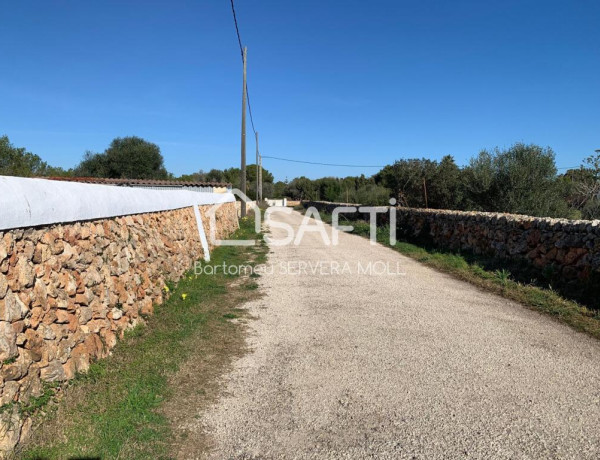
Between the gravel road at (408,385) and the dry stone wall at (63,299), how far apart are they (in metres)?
1.31

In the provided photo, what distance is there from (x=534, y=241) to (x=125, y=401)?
879cm

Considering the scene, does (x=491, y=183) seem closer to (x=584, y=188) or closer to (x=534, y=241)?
(x=584, y=188)

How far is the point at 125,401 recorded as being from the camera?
3.52 meters

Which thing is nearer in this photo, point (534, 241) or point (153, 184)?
point (534, 241)

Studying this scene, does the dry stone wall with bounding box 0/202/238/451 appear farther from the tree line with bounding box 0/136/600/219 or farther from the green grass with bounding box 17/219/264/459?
the tree line with bounding box 0/136/600/219

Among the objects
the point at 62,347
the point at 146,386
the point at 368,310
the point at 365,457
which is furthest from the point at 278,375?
the point at 368,310

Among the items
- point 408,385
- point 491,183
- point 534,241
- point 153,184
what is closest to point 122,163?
point 153,184

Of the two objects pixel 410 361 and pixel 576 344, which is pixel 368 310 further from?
pixel 576 344

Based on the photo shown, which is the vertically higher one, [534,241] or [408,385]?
[534,241]

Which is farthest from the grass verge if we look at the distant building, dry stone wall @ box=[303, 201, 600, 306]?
the distant building

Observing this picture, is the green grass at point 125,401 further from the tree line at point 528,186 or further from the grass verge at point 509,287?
the tree line at point 528,186

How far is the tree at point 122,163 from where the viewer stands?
4669 centimetres

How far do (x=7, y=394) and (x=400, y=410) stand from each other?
114 inches

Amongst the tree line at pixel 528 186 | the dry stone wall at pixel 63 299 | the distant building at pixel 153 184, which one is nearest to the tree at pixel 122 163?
the distant building at pixel 153 184
